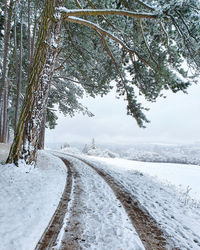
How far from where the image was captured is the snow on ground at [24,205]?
1875mm

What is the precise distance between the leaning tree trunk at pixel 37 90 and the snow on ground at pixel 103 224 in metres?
2.52

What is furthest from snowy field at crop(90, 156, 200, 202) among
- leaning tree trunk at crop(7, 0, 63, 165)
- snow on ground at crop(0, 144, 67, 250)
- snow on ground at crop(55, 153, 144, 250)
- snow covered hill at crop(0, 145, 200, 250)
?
leaning tree trunk at crop(7, 0, 63, 165)

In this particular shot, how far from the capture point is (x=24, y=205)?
2.75 meters

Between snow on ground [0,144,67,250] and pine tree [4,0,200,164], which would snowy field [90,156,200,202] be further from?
snow on ground [0,144,67,250]

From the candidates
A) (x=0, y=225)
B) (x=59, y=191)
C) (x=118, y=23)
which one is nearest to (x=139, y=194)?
(x=59, y=191)

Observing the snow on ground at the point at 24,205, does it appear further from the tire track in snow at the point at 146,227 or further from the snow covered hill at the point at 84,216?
the tire track in snow at the point at 146,227

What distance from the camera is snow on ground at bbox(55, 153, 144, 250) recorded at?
75.0 inches

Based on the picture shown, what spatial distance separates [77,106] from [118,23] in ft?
30.7

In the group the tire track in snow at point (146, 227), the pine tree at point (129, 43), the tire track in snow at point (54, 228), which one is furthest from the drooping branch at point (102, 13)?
the tire track in snow at point (54, 228)

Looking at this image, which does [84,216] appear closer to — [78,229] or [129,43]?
[78,229]

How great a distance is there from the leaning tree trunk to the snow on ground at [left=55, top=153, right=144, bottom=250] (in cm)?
252

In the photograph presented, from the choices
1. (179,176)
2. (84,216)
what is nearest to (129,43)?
(84,216)

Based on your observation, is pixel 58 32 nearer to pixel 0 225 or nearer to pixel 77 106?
pixel 0 225

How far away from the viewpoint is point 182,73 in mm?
5543
